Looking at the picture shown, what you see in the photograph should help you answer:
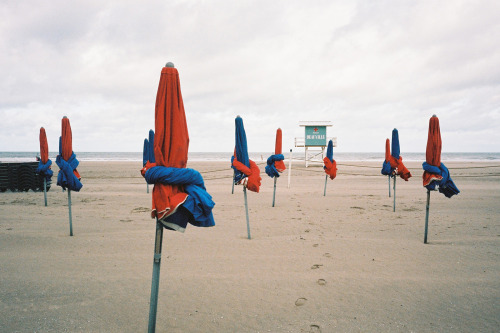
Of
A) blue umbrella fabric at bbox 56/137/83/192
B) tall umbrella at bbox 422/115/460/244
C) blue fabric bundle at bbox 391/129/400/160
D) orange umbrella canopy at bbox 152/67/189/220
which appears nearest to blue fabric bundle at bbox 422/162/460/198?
tall umbrella at bbox 422/115/460/244

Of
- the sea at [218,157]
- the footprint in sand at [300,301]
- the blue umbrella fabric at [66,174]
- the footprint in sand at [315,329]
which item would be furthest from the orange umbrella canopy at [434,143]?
the sea at [218,157]

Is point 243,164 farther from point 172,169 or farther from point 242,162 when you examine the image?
point 172,169

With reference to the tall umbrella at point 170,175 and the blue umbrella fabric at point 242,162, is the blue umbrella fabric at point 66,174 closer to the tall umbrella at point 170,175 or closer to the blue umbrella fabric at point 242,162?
the blue umbrella fabric at point 242,162

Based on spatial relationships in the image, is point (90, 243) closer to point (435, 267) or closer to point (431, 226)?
point (435, 267)

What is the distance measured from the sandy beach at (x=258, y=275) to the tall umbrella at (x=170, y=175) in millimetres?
1394

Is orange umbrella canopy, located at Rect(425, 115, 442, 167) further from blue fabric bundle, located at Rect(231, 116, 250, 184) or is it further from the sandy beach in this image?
blue fabric bundle, located at Rect(231, 116, 250, 184)

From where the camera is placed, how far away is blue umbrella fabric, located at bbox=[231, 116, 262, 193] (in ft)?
20.6

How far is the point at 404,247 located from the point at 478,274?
1.47 m

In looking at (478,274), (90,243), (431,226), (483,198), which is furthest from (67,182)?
(483,198)

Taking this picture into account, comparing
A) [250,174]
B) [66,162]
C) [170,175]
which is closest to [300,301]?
[170,175]

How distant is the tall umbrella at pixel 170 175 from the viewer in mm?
2551

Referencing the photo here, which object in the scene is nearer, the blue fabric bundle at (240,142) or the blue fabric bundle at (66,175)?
the blue fabric bundle at (66,175)

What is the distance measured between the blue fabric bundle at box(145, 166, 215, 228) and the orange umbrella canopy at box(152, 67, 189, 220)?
0.06 meters

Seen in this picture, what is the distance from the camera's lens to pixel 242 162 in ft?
21.1
